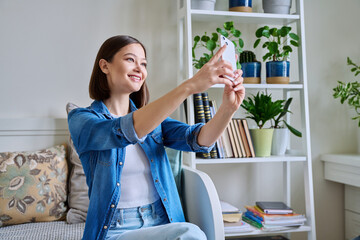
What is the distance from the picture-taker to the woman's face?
1265 millimetres

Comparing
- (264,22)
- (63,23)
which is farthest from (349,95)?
(63,23)

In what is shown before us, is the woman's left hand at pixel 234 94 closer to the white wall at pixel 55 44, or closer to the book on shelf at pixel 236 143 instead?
the book on shelf at pixel 236 143

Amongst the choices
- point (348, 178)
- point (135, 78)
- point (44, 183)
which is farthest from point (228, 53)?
point (348, 178)

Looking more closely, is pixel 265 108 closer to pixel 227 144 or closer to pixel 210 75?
pixel 227 144

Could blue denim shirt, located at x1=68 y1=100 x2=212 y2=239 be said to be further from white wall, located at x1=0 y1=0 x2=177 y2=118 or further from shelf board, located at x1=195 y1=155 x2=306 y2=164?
white wall, located at x1=0 y1=0 x2=177 y2=118

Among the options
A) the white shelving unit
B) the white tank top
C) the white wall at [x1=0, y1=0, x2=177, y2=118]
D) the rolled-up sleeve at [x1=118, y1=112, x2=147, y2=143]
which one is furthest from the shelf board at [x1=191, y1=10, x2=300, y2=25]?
the rolled-up sleeve at [x1=118, y1=112, x2=147, y2=143]

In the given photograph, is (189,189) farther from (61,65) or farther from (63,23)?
(63,23)

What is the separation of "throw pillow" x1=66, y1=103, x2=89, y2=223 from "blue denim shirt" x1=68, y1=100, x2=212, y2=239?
1.69ft

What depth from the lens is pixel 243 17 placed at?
1.98m

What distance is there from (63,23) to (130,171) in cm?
109

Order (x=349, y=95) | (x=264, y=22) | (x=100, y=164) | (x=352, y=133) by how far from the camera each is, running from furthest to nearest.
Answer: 1. (x=352, y=133)
2. (x=349, y=95)
3. (x=264, y=22)
4. (x=100, y=164)

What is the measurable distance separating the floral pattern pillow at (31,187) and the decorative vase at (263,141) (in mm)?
980

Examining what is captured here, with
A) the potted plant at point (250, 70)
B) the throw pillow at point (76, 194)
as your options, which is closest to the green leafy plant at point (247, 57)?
the potted plant at point (250, 70)

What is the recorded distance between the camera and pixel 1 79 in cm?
191
